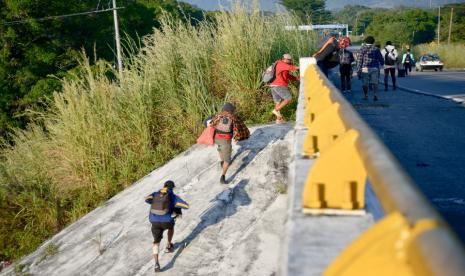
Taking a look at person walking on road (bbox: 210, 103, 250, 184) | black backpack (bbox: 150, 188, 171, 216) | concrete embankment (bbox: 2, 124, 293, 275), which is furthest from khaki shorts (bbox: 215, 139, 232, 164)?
black backpack (bbox: 150, 188, 171, 216)

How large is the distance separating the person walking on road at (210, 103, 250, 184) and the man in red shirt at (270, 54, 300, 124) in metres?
1.82

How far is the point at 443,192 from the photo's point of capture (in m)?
5.43

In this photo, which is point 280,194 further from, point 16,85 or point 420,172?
point 16,85

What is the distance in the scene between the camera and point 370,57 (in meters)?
12.1

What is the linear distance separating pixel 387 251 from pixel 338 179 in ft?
2.99

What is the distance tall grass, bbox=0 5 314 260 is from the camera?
952cm

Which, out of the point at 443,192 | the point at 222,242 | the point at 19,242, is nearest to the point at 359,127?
the point at 443,192

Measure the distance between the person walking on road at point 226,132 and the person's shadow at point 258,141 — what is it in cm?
35

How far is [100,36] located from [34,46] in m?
5.80

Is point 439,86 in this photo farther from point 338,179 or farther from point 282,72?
point 338,179

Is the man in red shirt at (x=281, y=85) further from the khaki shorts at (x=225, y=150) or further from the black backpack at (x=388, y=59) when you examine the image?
the black backpack at (x=388, y=59)

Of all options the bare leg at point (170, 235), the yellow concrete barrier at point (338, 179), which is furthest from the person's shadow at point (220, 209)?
the yellow concrete barrier at point (338, 179)

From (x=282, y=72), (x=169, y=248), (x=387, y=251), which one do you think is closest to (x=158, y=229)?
(x=169, y=248)

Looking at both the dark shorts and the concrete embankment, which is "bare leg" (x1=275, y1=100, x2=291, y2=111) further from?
the dark shorts
